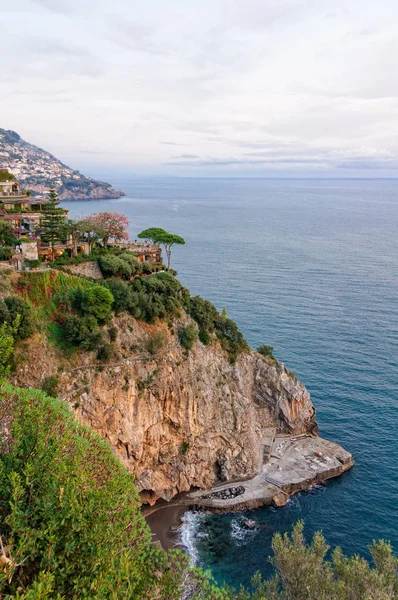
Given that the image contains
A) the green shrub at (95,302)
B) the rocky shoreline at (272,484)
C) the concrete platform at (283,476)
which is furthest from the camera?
the concrete platform at (283,476)

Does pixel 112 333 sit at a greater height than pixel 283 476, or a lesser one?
greater

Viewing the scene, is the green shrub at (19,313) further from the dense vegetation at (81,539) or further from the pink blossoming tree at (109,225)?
the pink blossoming tree at (109,225)

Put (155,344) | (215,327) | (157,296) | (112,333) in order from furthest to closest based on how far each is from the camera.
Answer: (215,327)
(157,296)
(155,344)
(112,333)

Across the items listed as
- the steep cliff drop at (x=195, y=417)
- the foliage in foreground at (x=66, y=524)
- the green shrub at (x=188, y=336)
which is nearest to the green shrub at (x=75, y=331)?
the steep cliff drop at (x=195, y=417)

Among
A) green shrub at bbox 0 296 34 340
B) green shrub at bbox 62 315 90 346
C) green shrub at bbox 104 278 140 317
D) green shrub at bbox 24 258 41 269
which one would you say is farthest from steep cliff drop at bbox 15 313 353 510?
green shrub at bbox 24 258 41 269

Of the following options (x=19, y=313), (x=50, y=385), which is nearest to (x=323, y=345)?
(x=50, y=385)

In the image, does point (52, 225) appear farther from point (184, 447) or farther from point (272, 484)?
point (272, 484)
